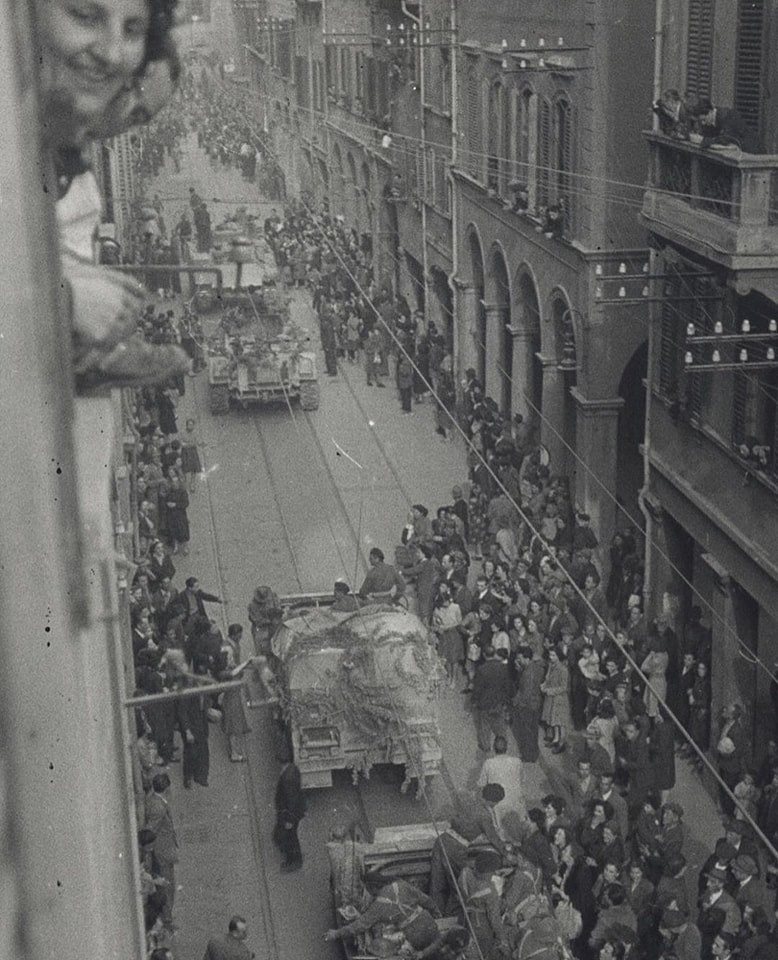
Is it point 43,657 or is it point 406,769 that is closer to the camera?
point 43,657

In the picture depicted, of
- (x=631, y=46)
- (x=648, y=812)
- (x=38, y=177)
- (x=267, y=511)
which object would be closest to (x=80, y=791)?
(x=38, y=177)

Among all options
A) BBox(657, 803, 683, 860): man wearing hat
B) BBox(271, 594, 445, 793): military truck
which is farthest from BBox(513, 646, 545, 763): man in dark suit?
BBox(657, 803, 683, 860): man wearing hat

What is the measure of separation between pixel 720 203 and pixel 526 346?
43.9ft

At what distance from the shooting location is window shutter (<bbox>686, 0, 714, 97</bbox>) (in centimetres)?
1850

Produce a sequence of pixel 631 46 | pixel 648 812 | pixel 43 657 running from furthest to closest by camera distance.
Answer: pixel 631 46, pixel 648 812, pixel 43 657

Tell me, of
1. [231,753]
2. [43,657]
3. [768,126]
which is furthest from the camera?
[231,753]

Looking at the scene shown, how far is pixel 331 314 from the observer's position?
1471 inches

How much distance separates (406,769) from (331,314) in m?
21.6

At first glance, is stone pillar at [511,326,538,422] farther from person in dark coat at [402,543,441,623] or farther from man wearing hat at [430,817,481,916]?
man wearing hat at [430,817,481,916]

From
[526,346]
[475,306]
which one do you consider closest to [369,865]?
[526,346]

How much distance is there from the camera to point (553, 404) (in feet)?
89.1

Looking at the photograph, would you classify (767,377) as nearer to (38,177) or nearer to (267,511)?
(267,511)

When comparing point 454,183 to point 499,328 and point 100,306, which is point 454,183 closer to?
point 499,328

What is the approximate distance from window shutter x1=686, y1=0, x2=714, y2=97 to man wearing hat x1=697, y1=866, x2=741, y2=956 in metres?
9.52
